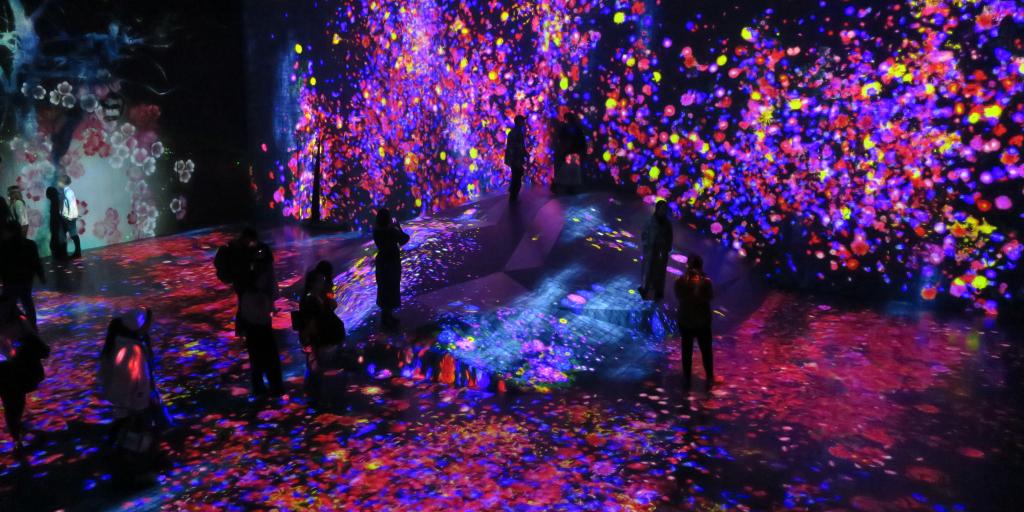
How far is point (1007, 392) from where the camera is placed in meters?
6.49

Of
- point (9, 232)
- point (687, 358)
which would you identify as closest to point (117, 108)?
point (9, 232)

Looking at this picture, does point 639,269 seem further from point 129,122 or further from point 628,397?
point 129,122

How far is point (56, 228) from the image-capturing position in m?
12.8

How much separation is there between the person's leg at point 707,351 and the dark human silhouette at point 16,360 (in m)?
4.94

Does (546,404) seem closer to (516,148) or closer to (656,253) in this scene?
(656,253)

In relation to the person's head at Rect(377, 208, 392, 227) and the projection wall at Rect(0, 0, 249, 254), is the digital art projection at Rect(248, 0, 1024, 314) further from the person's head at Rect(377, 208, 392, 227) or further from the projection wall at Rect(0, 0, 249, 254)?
the person's head at Rect(377, 208, 392, 227)

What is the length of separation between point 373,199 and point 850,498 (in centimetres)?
1201

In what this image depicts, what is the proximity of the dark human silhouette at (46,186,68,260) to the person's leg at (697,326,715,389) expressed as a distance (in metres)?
11.3

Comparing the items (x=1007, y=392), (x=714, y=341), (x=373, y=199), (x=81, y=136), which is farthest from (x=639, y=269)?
(x=81, y=136)

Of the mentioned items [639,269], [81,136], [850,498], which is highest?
[81,136]

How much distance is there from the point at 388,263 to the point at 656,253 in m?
2.98

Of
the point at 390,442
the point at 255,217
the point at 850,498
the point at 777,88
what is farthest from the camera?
the point at 255,217

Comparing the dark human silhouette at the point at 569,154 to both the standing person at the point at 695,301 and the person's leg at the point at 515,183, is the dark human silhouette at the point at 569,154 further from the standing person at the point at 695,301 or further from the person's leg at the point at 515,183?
the standing person at the point at 695,301

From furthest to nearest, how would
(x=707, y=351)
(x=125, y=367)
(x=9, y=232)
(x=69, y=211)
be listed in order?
(x=69, y=211), (x=9, y=232), (x=707, y=351), (x=125, y=367)
